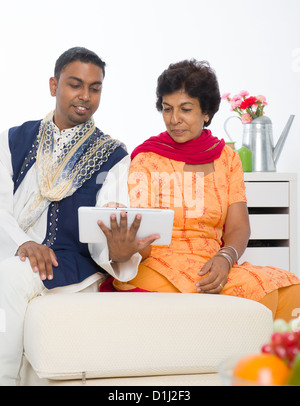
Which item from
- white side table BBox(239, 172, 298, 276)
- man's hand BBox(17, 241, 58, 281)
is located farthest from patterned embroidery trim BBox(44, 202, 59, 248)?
white side table BBox(239, 172, 298, 276)

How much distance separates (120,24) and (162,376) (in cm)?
256

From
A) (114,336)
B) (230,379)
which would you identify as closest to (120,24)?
(114,336)

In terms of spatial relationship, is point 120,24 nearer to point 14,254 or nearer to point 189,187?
point 189,187

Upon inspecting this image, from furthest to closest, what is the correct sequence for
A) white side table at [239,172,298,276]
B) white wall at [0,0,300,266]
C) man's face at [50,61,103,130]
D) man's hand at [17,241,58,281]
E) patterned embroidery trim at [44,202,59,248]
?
white wall at [0,0,300,266] → white side table at [239,172,298,276] → man's face at [50,61,103,130] → patterned embroidery trim at [44,202,59,248] → man's hand at [17,241,58,281]

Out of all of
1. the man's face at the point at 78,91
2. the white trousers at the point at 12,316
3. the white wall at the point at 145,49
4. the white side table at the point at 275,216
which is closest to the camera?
the white trousers at the point at 12,316

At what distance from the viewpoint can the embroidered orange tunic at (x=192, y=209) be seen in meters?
1.92

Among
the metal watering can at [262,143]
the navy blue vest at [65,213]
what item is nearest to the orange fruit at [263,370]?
the navy blue vest at [65,213]

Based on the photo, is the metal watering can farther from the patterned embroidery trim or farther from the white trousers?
the white trousers

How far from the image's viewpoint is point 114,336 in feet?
4.86

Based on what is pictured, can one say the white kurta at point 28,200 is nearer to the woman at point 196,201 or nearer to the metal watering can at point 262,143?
the woman at point 196,201

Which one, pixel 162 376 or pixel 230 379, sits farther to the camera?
pixel 162 376

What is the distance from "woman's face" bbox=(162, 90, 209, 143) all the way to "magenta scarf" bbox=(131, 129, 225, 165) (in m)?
0.03

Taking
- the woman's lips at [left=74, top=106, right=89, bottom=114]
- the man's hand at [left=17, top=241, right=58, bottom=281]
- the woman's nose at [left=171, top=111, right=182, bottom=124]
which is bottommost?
the man's hand at [left=17, top=241, right=58, bottom=281]

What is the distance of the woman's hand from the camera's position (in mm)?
1847
